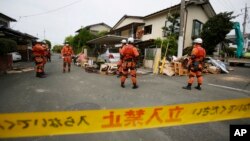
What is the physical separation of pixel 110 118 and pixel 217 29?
18519mm

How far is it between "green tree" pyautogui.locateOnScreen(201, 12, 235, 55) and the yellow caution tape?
1692 centimetres

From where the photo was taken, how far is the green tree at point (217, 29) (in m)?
18.4

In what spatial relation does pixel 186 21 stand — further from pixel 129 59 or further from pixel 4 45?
pixel 4 45

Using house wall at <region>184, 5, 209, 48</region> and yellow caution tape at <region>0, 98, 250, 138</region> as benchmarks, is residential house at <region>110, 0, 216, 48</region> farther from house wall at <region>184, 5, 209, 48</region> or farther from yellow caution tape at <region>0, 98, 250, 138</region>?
yellow caution tape at <region>0, 98, 250, 138</region>

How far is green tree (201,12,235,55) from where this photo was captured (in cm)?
1844

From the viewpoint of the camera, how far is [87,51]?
30.1 meters

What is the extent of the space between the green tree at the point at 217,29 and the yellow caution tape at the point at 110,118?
55.5 feet

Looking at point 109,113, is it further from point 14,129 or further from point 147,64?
point 147,64

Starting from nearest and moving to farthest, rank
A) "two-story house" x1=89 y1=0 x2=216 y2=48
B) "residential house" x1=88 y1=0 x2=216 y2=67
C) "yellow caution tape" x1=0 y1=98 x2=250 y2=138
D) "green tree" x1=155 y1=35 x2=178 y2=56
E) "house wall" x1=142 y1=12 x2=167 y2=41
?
"yellow caution tape" x1=0 y1=98 x2=250 y2=138
"green tree" x1=155 y1=35 x2=178 y2=56
"residential house" x1=88 y1=0 x2=216 y2=67
"two-story house" x1=89 y1=0 x2=216 y2=48
"house wall" x1=142 y1=12 x2=167 y2=41

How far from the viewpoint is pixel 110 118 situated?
2514 millimetres

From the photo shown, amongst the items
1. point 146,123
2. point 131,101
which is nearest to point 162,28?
point 131,101

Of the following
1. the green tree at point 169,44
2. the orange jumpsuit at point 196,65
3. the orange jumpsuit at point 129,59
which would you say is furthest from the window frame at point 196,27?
the orange jumpsuit at point 129,59

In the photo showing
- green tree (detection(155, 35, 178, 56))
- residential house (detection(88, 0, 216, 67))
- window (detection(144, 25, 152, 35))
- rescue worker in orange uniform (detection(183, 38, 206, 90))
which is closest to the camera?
rescue worker in orange uniform (detection(183, 38, 206, 90))

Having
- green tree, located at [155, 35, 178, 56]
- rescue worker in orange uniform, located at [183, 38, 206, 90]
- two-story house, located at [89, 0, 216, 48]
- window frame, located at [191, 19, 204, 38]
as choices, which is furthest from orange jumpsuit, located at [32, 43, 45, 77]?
window frame, located at [191, 19, 204, 38]
